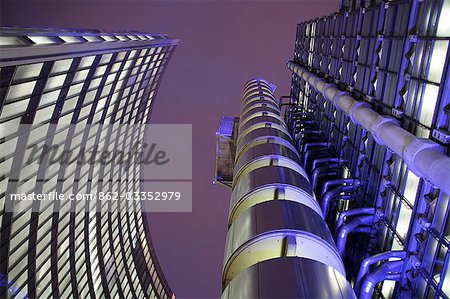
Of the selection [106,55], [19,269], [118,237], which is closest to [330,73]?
[106,55]

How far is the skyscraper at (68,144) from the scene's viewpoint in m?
22.5

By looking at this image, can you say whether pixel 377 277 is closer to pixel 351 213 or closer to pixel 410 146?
pixel 351 213

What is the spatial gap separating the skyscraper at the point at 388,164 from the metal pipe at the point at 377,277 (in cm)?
3

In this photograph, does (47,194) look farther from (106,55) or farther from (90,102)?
(106,55)

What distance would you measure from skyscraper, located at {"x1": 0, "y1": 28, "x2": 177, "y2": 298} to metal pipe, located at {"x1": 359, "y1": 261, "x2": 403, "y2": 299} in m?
18.2

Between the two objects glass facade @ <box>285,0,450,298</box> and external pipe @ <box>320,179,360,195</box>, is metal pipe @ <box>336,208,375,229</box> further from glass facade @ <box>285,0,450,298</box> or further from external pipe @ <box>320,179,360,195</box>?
external pipe @ <box>320,179,360,195</box>

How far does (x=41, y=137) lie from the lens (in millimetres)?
26359

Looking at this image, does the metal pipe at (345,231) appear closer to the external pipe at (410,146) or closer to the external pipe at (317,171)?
the external pipe at (410,146)

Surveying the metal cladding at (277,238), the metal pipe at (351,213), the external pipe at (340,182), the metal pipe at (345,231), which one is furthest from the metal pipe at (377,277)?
the external pipe at (340,182)

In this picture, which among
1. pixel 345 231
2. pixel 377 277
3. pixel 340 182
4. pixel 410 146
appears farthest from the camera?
pixel 340 182

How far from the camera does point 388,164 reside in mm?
14344

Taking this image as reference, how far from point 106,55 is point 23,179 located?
1324cm

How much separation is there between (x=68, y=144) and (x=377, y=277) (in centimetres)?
2690

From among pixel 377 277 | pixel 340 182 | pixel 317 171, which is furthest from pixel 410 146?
pixel 317 171
